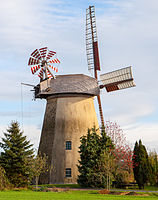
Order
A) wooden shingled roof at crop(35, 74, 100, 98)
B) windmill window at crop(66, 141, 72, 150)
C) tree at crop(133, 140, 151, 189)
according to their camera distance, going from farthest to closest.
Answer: wooden shingled roof at crop(35, 74, 100, 98) < windmill window at crop(66, 141, 72, 150) < tree at crop(133, 140, 151, 189)

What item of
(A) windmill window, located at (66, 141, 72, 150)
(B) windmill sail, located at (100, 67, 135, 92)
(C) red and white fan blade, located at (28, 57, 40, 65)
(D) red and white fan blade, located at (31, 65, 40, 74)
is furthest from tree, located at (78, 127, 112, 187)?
(C) red and white fan blade, located at (28, 57, 40, 65)

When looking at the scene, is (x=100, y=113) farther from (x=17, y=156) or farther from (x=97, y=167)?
(x=17, y=156)

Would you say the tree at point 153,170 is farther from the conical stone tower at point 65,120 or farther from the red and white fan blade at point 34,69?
the red and white fan blade at point 34,69

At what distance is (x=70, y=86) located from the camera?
114 feet

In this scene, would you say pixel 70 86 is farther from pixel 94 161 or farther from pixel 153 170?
pixel 153 170

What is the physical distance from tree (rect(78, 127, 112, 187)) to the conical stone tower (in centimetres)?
369

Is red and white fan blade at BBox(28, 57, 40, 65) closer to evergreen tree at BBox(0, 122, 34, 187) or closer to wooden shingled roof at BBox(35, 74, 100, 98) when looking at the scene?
wooden shingled roof at BBox(35, 74, 100, 98)

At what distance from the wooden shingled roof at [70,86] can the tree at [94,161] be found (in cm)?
664

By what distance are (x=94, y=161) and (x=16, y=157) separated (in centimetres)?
721

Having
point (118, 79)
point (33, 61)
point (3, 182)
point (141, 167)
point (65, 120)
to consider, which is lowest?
point (3, 182)

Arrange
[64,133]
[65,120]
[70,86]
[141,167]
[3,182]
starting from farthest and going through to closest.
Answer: [70,86] → [65,120] → [64,133] → [141,167] → [3,182]

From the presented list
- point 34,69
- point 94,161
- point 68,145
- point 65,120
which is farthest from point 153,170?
point 34,69

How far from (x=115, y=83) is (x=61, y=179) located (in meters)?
12.3

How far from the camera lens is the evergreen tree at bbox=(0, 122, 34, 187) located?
28.0 m
